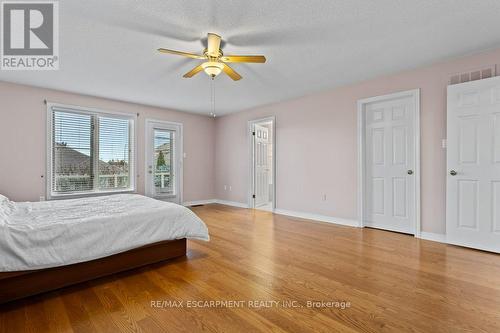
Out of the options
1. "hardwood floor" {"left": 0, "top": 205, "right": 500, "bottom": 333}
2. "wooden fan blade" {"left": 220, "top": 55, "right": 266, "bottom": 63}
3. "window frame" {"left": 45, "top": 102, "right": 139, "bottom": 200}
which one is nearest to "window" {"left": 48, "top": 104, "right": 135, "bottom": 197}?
"window frame" {"left": 45, "top": 102, "right": 139, "bottom": 200}

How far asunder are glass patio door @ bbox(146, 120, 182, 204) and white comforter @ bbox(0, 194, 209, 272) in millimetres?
2718

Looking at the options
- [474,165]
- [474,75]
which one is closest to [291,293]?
[474,165]

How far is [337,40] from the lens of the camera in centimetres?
282

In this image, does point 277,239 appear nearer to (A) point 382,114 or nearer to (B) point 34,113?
(A) point 382,114

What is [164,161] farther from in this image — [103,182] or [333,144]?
[333,144]

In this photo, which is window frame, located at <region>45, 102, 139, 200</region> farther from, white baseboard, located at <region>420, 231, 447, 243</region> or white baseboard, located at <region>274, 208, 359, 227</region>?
white baseboard, located at <region>420, 231, 447, 243</region>

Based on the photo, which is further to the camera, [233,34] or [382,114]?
[382,114]

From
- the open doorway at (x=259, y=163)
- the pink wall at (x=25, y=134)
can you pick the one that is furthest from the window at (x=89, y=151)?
the open doorway at (x=259, y=163)

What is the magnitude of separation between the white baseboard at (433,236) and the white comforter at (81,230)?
3.14 meters

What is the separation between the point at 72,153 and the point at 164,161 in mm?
1882

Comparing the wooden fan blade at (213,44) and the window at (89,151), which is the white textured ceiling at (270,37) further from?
the window at (89,151)

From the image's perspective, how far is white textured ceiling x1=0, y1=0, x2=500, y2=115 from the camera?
7.34ft

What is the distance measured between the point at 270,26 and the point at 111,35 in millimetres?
1730

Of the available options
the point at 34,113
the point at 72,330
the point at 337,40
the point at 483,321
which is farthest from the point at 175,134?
the point at 483,321
